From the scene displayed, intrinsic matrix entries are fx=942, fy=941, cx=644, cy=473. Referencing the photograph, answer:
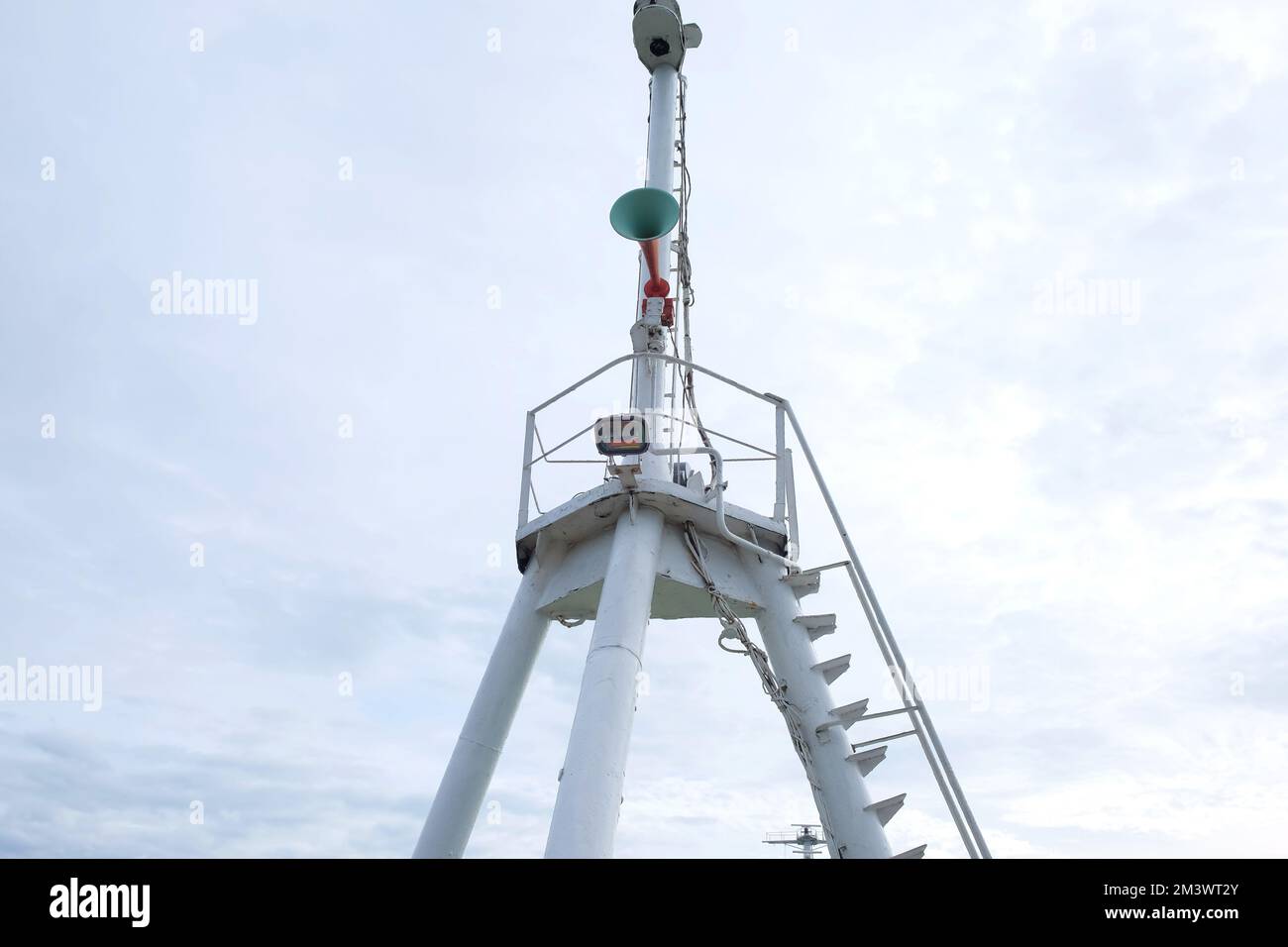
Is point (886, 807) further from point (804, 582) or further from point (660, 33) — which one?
point (660, 33)

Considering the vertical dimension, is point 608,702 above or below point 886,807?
above

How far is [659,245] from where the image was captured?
40.6 feet

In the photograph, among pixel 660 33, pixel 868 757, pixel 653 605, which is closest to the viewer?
pixel 868 757

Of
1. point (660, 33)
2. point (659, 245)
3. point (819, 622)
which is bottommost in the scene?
point (819, 622)

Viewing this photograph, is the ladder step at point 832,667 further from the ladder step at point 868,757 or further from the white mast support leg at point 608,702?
the white mast support leg at point 608,702

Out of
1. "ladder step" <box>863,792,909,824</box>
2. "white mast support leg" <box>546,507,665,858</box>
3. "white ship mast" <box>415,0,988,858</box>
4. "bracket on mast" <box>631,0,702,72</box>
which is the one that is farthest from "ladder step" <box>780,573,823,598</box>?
"bracket on mast" <box>631,0,702,72</box>

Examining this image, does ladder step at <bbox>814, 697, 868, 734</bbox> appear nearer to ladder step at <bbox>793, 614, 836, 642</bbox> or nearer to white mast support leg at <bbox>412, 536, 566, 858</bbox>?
ladder step at <bbox>793, 614, 836, 642</bbox>

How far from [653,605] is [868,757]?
307 centimetres

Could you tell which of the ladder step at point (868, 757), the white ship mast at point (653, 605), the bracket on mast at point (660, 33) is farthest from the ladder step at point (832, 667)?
the bracket on mast at point (660, 33)

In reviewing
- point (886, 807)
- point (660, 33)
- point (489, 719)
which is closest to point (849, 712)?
point (886, 807)

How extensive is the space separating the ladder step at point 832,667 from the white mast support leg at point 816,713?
0.24 feet

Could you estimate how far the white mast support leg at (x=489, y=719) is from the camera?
9.60 metres
